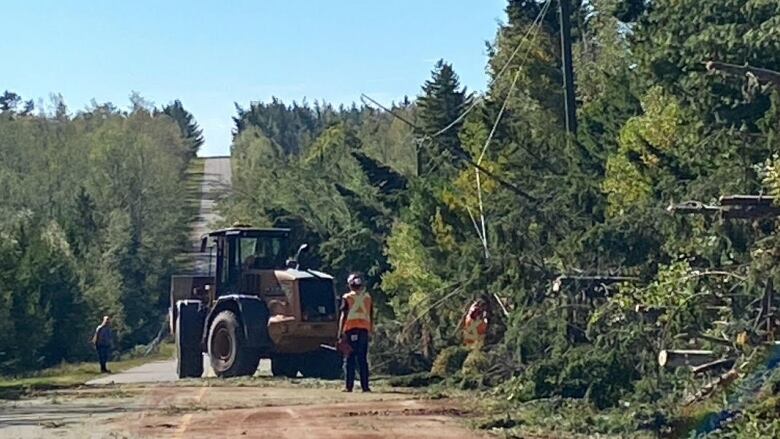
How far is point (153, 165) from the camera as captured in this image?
98938mm

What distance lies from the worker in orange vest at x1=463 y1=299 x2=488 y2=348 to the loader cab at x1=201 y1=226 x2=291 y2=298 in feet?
16.5

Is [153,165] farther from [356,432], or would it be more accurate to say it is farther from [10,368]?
[356,432]

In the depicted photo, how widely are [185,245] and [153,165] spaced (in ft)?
21.6

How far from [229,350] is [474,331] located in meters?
5.26

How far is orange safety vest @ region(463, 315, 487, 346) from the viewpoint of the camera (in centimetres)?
2238

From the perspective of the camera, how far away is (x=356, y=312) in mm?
20312

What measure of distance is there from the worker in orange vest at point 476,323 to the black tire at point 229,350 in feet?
13.4

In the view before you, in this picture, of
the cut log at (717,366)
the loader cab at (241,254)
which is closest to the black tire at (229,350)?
the loader cab at (241,254)

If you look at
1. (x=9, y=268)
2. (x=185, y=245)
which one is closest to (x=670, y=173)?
(x=9, y=268)

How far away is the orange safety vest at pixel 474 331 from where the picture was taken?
73.4 ft

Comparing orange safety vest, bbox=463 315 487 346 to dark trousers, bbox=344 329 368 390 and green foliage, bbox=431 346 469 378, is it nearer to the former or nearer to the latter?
green foliage, bbox=431 346 469 378

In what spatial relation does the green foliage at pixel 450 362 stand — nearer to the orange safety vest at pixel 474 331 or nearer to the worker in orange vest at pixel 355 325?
the orange safety vest at pixel 474 331

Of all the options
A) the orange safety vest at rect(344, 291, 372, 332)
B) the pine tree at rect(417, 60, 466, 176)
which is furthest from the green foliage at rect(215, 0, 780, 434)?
the pine tree at rect(417, 60, 466, 176)

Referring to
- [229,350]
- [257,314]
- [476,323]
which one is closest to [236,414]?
[476,323]
